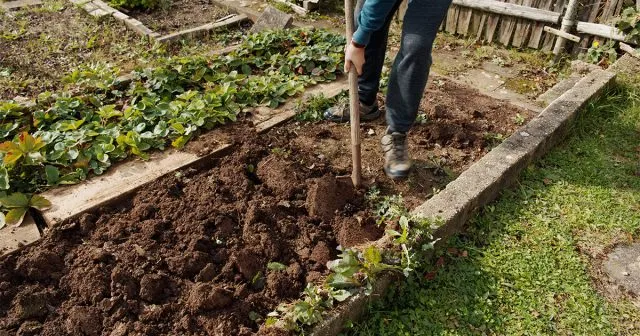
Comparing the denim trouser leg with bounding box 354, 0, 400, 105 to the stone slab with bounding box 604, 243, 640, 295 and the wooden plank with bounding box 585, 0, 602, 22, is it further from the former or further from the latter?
the wooden plank with bounding box 585, 0, 602, 22

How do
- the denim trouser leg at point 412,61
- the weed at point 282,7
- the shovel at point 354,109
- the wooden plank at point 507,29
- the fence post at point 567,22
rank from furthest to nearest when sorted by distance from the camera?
1. the weed at point 282,7
2. the wooden plank at point 507,29
3. the fence post at point 567,22
4. the denim trouser leg at point 412,61
5. the shovel at point 354,109

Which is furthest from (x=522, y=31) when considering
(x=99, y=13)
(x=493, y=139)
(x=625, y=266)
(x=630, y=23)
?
(x=99, y=13)

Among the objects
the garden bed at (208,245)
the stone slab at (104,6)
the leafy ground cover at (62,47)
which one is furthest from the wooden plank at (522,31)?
the stone slab at (104,6)

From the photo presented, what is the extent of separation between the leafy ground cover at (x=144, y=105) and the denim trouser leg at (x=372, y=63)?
0.66 meters

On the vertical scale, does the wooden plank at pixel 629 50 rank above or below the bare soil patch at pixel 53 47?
above

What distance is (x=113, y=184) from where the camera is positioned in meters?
3.12

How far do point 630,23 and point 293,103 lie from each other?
335cm

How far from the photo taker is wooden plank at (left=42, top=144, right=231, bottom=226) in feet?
9.52

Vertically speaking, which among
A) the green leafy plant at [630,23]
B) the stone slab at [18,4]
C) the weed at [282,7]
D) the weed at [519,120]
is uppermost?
the green leafy plant at [630,23]

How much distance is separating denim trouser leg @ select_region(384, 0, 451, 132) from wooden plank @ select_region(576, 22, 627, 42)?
2.86m

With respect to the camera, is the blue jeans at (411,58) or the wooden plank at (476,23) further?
the wooden plank at (476,23)

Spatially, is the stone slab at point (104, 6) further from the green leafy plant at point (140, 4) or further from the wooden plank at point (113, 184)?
the wooden plank at point (113, 184)

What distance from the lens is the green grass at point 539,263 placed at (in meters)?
2.46

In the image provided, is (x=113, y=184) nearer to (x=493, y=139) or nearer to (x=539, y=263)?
(x=539, y=263)
